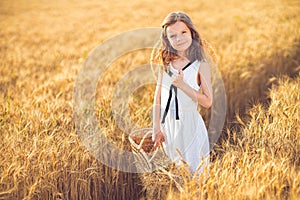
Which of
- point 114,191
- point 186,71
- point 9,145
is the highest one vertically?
point 186,71

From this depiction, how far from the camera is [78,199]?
2281 mm

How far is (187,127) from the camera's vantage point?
7.47 feet

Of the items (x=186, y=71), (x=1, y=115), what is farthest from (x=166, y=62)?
(x=1, y=115)

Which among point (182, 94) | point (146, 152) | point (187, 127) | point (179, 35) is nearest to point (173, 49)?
point (179, 35)

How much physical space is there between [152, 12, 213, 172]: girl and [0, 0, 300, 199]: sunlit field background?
18 centimetres

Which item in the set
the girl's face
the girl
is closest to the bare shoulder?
the girl

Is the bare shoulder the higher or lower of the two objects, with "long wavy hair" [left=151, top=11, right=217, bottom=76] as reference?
lower

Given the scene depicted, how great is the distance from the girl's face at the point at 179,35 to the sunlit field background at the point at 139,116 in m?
0.62

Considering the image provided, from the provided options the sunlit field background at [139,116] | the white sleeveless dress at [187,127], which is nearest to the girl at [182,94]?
the white sleeveless dress at [187,127]

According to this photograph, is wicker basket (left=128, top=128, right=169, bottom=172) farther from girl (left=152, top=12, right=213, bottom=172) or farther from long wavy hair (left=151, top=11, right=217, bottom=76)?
long wavy hair (left=151, top=11, right=217, bottom=76)

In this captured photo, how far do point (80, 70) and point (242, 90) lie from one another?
74.7 inches

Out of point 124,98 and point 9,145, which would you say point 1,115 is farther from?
point 124,98

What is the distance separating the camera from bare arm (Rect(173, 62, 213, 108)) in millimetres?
2115

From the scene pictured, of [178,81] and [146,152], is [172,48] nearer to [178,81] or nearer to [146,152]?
[178,81]
